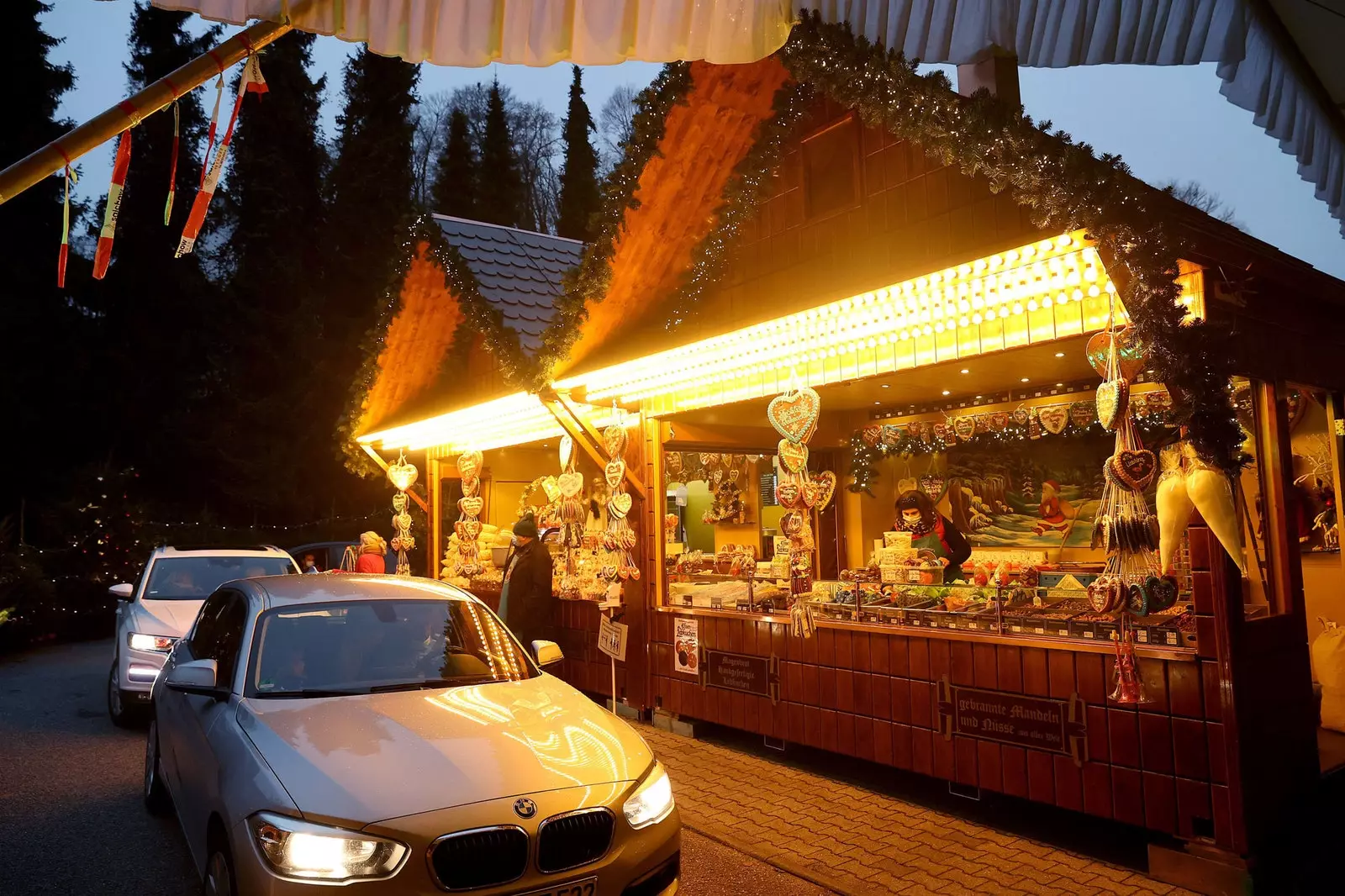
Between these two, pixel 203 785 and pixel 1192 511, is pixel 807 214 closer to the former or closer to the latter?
pixel 1192 511

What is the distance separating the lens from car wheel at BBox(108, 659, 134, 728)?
840 centimetres

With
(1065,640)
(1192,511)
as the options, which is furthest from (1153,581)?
(1065,640)

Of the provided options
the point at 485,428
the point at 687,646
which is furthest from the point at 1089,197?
the point at 485,428

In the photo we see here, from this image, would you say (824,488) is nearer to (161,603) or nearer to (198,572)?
(161,603)

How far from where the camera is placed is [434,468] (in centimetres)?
1416

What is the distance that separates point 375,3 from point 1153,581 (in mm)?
4581

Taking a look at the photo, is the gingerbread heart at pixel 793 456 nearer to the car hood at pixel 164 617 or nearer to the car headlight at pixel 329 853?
the car headlight at pixel 329 853

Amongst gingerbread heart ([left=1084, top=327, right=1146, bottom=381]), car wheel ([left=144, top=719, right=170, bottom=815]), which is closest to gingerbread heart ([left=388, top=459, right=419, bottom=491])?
car wheel ([left=144, top=719, right=170, bottom=815])

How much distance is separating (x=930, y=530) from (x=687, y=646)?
354cm

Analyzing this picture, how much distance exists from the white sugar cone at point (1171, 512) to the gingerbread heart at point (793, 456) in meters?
2.56

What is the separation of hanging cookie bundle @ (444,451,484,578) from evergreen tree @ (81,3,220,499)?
54.9ft

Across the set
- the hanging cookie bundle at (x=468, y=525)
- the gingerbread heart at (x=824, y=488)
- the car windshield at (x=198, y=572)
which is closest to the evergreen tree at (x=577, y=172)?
the hanging cookie bundle at (x=468, y=525)

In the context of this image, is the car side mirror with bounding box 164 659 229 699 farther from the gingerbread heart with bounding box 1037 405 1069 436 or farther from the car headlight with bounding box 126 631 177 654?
the gingerbread heart with bounding box 1037 405 1069 436

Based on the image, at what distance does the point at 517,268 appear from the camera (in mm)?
11375
